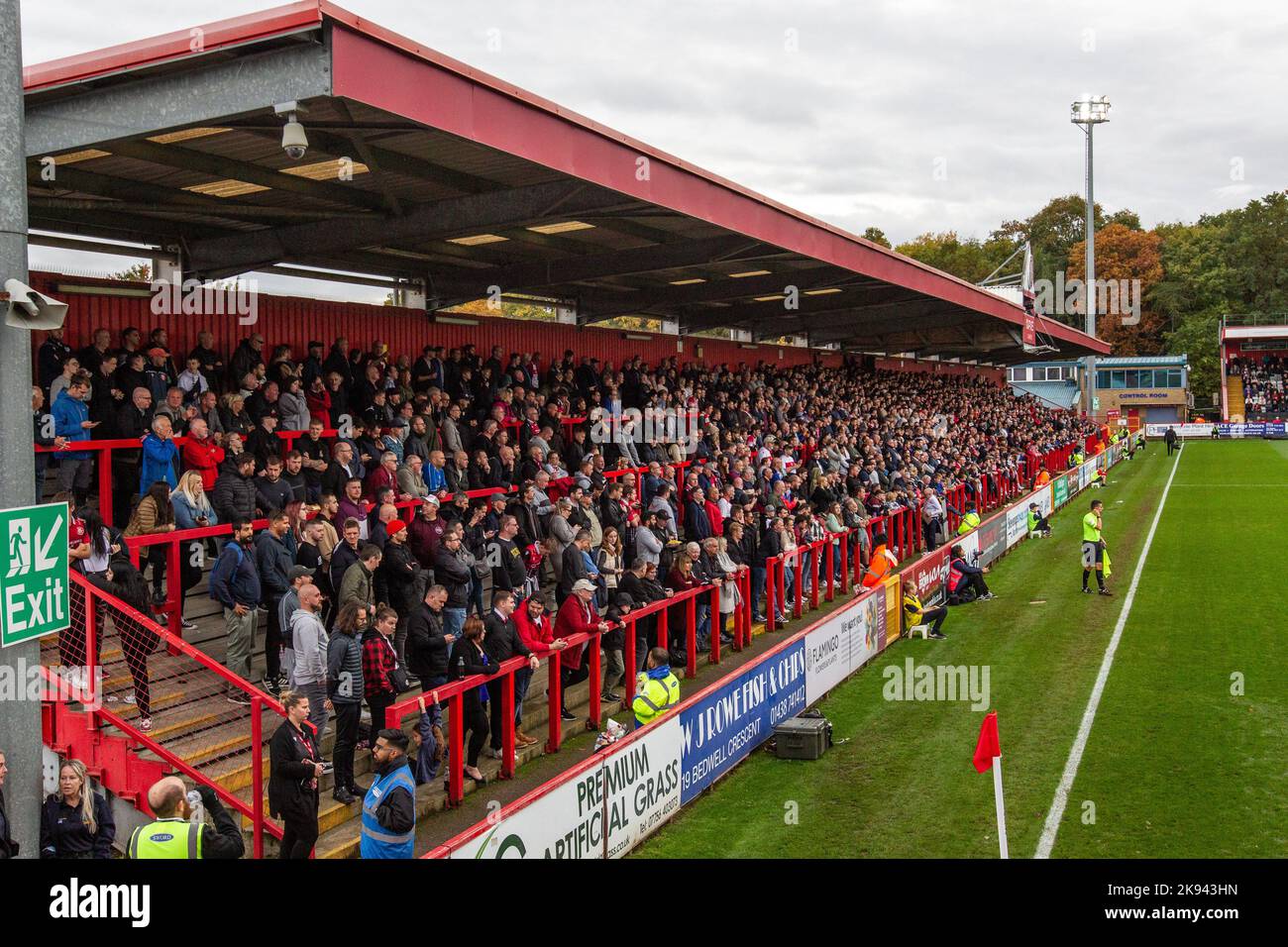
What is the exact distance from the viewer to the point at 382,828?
748cm

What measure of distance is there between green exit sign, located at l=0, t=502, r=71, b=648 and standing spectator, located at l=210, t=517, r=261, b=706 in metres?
3.28

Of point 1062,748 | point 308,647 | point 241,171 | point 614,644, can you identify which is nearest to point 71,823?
point 308,647

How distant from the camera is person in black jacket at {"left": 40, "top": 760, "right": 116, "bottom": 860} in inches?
283

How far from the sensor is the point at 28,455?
6.65m

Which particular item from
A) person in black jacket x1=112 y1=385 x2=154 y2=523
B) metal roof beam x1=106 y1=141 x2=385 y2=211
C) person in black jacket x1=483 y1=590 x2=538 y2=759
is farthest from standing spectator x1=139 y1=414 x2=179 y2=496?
person in black jacket x1=483 y1=590 x2=538 y2=759

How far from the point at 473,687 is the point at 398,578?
4.85 feet

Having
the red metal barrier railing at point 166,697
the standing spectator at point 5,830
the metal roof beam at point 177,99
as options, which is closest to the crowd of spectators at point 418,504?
the red metal barrier railing at point 166,697

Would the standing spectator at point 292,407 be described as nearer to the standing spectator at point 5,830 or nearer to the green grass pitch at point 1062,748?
the green grass pitch at point 1062,748

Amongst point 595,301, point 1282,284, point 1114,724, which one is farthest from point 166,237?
point 1282,284

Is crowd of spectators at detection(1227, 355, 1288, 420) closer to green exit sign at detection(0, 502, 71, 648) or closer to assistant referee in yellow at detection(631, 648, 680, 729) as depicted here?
assistant referee in yellow at detection(631, 648, 680, 729)

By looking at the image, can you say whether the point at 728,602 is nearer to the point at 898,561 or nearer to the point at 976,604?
the point at 976,604

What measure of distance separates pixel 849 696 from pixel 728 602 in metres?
2.43

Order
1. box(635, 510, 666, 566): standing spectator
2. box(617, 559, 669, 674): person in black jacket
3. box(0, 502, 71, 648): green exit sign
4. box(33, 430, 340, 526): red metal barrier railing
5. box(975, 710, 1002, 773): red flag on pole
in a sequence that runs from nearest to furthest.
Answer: box(0, 502, 71, 648): green exit sign < box(975, 710, 1002, 773): red flag on pole < box(33, 430, 340, 526): red metal barrier railing < box(617, 559, 669, 674): person in black jacket < box(635, 510, 666, 566): standing spectator

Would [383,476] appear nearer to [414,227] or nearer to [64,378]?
[414,227]
